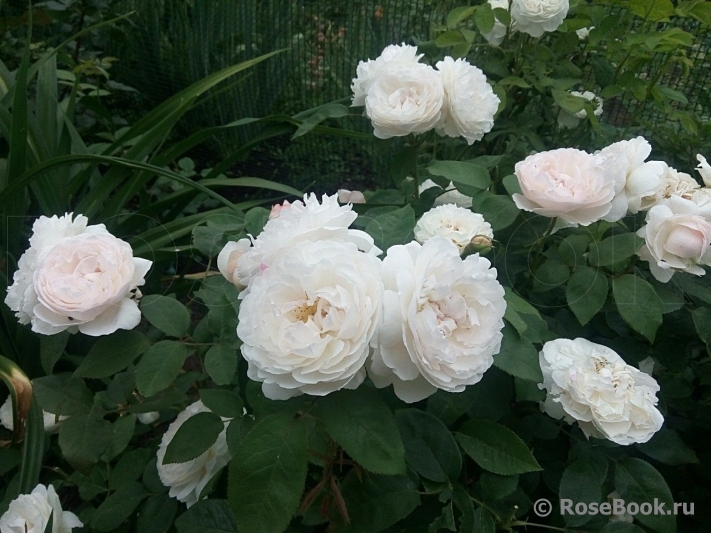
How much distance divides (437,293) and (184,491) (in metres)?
0.46

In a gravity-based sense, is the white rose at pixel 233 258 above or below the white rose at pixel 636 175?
below

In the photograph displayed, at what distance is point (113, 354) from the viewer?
60 cm

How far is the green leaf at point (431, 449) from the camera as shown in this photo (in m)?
0.56

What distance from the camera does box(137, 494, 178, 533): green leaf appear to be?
0.70 meters

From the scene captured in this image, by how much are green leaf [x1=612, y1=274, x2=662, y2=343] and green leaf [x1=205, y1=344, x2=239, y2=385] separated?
432 mm

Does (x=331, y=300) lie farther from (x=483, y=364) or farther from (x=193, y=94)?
(x=193, y=94)

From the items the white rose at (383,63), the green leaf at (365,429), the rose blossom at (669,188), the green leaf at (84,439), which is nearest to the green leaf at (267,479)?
the green leaf at (365,429)

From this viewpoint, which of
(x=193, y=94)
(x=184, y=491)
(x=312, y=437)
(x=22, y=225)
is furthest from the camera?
(x=193, y=94)

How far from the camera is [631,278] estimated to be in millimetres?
627

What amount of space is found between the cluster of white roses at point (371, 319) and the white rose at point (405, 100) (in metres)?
0.36

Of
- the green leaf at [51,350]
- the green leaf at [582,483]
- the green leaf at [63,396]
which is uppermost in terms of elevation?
the green leaf at [51,350]

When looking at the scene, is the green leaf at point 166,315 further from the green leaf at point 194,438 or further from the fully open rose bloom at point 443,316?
the fully open rose bloom at point 443,316

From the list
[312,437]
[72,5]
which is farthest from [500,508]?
[72,5]

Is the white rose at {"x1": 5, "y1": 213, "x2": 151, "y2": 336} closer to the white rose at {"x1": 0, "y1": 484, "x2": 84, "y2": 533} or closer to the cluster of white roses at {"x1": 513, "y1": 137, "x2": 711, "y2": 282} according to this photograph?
the white rose at {"x1": 0, "y1": 484, "x2": 84, "y2": 533}
